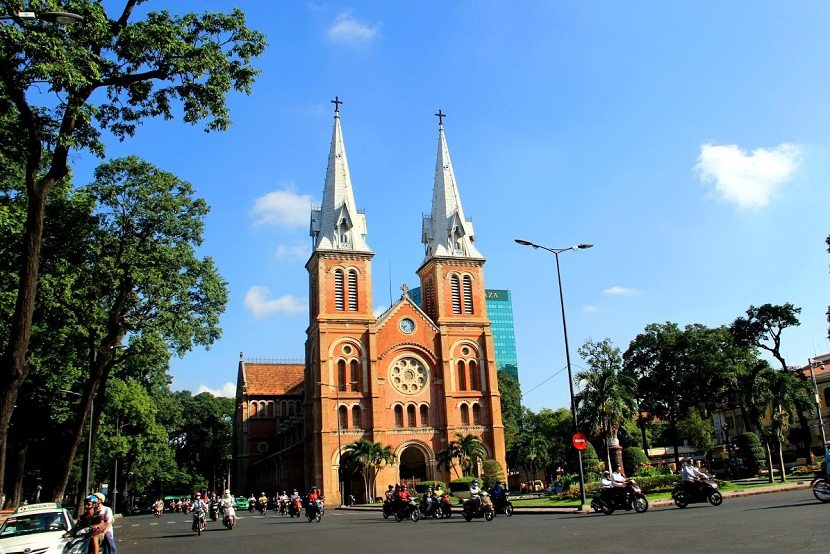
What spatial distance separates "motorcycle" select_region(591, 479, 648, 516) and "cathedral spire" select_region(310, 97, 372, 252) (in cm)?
3895

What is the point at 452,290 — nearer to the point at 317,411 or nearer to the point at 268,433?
the point at 317,411

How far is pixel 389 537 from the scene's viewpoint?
18.8 m

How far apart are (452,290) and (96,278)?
37.9 metres

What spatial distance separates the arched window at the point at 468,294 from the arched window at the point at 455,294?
0.57 m

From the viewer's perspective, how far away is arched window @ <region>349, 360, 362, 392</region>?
55.6m

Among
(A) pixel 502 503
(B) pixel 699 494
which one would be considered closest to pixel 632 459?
(A) pixel 502 503

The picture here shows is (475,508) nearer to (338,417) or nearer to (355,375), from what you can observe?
(338,417)

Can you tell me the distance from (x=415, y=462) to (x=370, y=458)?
6403mm

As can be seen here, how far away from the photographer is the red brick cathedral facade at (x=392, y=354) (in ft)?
178

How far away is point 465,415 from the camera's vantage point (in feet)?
187

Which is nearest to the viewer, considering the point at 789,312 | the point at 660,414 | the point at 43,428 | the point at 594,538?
the point at 594,538

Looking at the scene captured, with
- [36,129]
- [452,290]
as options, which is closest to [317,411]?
[452,290]

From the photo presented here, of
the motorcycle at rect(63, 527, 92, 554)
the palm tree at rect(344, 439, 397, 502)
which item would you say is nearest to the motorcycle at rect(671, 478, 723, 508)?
the motorcycle at rect(63, 527, 92, 554)

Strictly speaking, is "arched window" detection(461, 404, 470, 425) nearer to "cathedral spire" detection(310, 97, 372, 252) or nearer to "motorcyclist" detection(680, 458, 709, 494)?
"cathedral spire" detection(310, 97, 372, 252)
